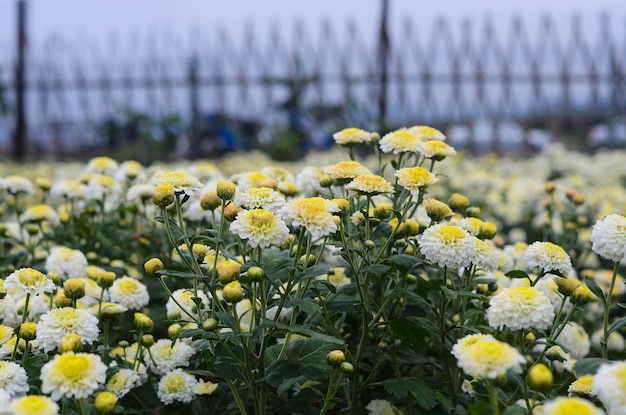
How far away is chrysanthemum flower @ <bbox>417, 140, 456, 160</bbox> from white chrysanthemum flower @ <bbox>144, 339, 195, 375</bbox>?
2.42 ft

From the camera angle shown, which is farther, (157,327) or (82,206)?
(82,206)

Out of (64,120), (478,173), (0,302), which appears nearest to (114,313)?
(0,302)

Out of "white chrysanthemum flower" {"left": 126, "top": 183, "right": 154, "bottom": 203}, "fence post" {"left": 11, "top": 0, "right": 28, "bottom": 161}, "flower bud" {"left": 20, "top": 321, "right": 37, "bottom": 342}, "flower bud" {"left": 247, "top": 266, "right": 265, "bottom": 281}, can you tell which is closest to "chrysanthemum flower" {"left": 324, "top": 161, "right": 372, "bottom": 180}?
"flower bud" {"left": 247, "top": 266, "right": 265, "bottom": 281}

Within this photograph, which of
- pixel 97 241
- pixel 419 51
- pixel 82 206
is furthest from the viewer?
pixel 419 51

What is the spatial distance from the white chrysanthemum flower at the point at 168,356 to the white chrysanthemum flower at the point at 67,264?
1.53 ft

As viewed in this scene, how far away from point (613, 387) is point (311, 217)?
0.63m

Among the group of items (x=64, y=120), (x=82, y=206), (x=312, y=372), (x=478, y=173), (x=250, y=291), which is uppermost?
(x=250, y=291)

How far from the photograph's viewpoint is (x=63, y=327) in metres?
1.39

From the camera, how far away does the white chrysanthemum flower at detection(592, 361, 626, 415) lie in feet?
3.11

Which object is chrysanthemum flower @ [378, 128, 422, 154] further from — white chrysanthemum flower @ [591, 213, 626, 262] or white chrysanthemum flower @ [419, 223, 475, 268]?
→ white chrysanthemum flower @ [591, 213, 626, 262]

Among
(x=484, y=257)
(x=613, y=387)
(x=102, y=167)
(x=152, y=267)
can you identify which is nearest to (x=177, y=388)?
(x=152, y=267)

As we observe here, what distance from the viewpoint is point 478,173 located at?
16.6 ft

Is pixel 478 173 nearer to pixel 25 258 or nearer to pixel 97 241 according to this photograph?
pixel 97 241

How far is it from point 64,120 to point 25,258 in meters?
11.2
